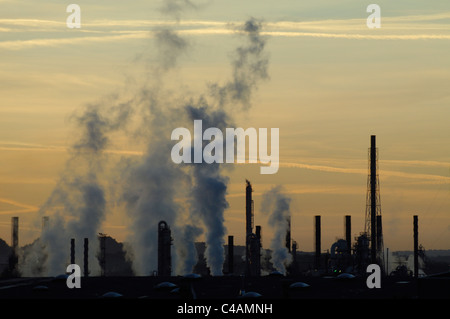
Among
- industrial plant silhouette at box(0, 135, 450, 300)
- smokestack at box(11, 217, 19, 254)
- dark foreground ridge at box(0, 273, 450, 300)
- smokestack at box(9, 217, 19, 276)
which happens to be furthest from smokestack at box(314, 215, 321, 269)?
dark foreground ridge at box(0, 273, 450, 300)

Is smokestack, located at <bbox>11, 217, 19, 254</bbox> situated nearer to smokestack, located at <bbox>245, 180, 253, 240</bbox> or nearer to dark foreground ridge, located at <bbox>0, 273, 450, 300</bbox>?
smokestack, located at <bbox>245, 180, 253, 240</bbox>

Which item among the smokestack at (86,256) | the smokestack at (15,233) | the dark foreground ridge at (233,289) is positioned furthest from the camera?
the smokestack at (15,233)

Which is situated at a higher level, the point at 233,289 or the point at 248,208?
the point at 248,208

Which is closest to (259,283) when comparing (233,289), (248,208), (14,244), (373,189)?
(233,289)

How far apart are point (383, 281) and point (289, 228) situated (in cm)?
8838

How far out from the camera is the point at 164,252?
14150 centimetres

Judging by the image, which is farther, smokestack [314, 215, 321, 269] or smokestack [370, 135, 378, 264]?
smokestack [314, 215, 321, 269]

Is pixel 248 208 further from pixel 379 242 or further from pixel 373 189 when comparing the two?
pixel 373 189

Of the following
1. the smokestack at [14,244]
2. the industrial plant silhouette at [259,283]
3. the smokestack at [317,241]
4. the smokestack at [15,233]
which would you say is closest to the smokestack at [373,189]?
the industrial plant silhouette at [259,283]

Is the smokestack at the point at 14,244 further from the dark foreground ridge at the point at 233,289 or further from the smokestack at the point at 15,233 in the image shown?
the dark foreground ridge at the point at 233,289

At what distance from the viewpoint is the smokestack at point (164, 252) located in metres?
140

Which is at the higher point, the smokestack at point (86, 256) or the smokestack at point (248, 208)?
the smokestack at point (248, 208)

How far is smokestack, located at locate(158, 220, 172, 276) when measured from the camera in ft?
459
